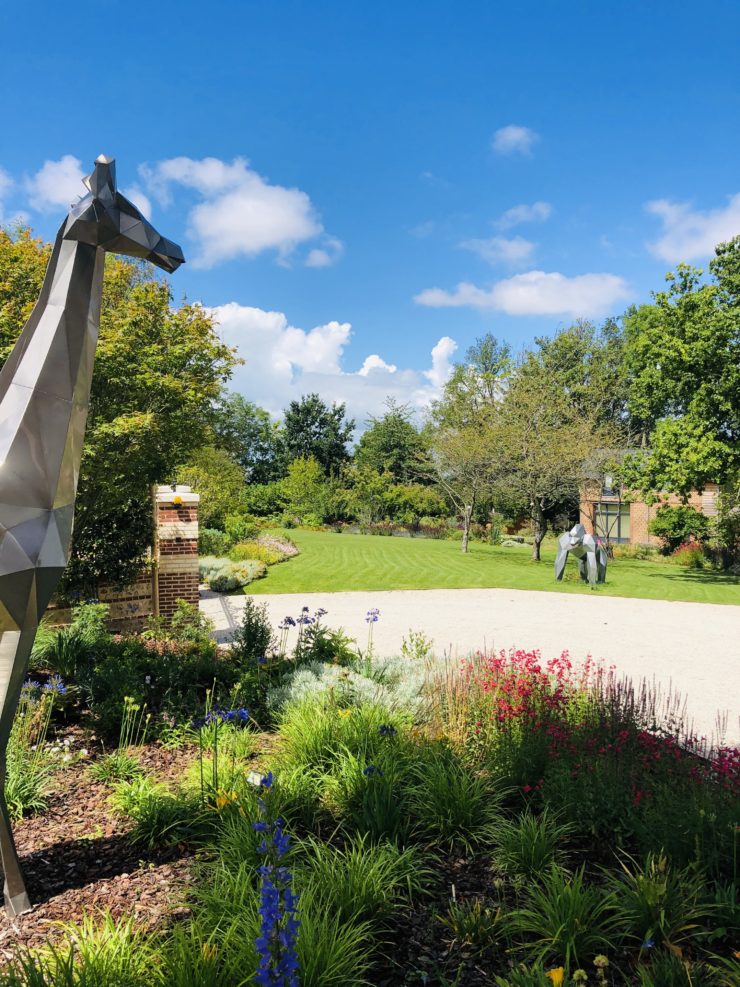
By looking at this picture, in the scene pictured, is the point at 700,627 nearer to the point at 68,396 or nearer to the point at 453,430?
the point at 68,396

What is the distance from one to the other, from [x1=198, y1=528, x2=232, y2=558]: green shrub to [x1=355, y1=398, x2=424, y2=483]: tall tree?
90.6 ft

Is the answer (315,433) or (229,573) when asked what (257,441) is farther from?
(229,573)

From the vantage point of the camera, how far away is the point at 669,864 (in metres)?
3.20

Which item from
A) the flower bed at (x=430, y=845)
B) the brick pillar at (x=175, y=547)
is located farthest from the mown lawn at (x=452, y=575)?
the flower bed at (x=430, y=845)

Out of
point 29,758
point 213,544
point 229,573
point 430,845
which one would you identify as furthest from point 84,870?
point 213,544

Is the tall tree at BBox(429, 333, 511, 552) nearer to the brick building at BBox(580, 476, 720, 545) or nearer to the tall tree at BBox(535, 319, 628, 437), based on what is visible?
the brick building at BBox(580, 476, 720, 545)

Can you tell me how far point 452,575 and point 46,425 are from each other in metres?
16.5

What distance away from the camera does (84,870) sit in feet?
11.5

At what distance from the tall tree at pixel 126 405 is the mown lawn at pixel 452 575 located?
17.0 ft

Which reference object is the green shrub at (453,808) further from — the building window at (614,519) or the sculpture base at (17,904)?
the building window at (614,519)

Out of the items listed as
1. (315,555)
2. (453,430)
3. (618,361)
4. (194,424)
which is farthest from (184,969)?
(618,361)

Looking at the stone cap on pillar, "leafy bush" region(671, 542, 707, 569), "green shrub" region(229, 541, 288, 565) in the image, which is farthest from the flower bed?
"leafy bush" region(671, 542, 707, 569)


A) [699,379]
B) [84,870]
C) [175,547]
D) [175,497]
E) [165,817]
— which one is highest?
[699,379]

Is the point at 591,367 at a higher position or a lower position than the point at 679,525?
higher
